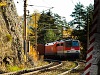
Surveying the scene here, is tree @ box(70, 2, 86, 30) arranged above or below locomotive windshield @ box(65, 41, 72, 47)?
above

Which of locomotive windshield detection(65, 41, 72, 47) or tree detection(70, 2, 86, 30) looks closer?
locomotive windshield detection(65, 41, 72, 47)

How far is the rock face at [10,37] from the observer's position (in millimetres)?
22656

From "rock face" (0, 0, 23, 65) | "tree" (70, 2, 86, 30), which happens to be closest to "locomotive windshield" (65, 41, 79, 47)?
"rock face" (0, 0, 23, 65)

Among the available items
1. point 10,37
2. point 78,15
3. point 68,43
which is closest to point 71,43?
point 68,43

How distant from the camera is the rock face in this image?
22.7m

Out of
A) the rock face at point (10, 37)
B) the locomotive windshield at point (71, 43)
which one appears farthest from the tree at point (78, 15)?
the rock face at point (10, 37)

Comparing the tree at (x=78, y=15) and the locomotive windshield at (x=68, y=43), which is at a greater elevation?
the tree at (x=78, y=15)

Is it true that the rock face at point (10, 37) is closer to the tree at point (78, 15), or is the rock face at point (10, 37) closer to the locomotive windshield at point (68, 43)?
the locomotive windshield at point (68, 43)

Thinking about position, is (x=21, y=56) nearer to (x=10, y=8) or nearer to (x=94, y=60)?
(x=10, y=8)

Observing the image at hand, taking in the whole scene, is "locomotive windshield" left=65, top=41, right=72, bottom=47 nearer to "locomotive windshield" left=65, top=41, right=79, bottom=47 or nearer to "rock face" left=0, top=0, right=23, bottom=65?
"locomotive windshield" left=65, top=41, right=79, bottom=47

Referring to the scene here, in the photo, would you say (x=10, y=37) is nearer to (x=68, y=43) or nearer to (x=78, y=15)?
(x=68, y=43)

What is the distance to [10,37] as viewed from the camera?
23250 millimetres

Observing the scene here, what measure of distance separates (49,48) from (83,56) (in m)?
8.04

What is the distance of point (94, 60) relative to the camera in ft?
20.9
